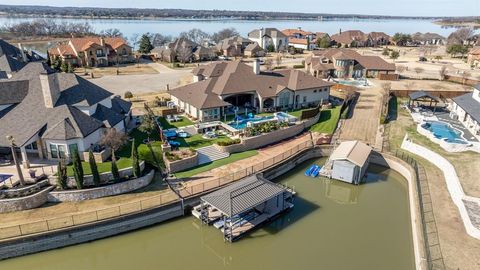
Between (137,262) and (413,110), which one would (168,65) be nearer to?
(413,110)

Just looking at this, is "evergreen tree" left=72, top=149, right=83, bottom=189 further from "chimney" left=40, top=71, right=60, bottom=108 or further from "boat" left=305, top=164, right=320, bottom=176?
"boat" left=305, top=164, right=320, bottom=176

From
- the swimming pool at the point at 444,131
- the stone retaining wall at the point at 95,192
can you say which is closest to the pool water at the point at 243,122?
the stone retaining wall at the point at 95,192

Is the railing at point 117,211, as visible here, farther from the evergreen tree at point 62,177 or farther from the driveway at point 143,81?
the driveway at point 143,81

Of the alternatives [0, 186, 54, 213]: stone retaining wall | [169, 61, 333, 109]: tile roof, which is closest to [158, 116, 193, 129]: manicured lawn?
[169, 61, 333, 109]: tile roof

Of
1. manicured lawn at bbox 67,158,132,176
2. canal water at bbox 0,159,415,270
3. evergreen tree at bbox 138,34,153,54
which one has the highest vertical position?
evergreen tree at bbox 138,34,153,54

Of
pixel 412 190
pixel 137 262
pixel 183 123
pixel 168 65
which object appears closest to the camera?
pixel 137 262

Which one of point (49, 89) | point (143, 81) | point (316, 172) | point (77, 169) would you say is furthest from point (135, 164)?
point (143, 81)

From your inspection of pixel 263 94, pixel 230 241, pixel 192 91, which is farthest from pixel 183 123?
pixel 230 241
